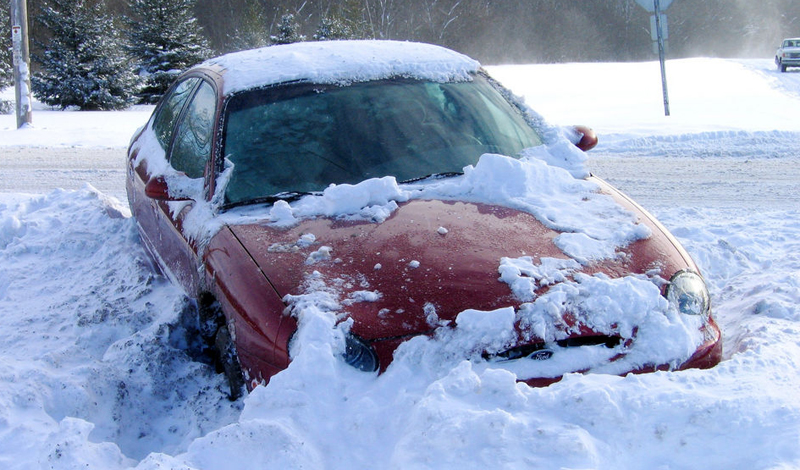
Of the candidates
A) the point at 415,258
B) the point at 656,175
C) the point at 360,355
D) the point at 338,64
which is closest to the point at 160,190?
the point at 338,64

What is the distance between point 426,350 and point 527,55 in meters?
50.2

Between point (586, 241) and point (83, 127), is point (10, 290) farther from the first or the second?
point (83, 127)

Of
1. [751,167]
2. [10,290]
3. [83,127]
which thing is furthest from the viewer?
[83,127]

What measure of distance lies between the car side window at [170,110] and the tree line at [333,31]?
59.5 feet

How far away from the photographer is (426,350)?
2246 mm

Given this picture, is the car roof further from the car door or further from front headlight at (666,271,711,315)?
front headlight at (666,271,711,315)

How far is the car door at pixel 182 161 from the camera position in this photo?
3289 mm

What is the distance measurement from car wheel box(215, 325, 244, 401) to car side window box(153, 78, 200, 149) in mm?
1755

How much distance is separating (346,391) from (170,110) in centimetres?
289

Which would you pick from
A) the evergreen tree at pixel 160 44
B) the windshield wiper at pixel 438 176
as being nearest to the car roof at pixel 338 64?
the windshield wiper at pixel 438 176

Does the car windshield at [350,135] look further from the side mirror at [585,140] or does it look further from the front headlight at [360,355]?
the front headlight at [360,355]

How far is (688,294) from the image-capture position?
8.64 ft

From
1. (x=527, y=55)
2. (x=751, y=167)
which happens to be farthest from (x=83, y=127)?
(x=527, y=55)

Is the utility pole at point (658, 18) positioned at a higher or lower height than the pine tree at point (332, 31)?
lower
